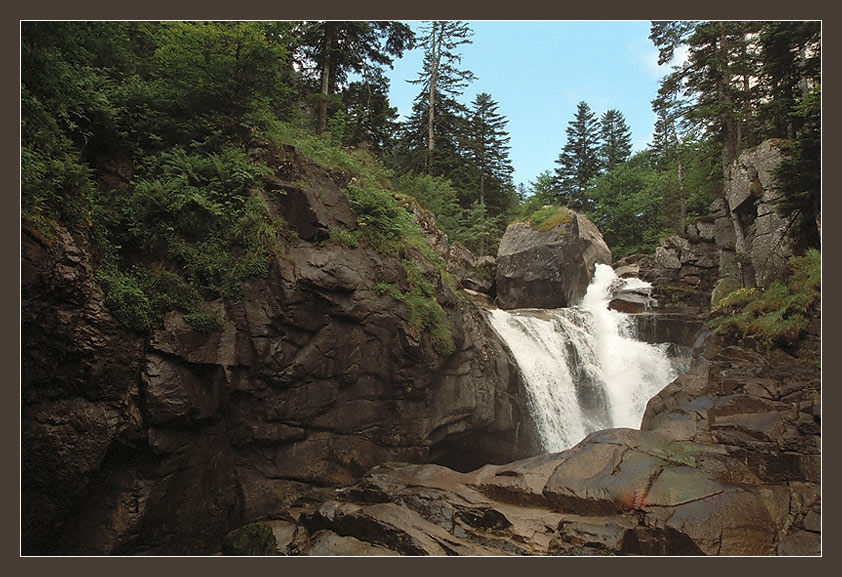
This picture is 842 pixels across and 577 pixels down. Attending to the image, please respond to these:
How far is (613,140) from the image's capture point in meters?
37.7

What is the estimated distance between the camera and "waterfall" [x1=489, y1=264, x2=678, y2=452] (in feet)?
39.6

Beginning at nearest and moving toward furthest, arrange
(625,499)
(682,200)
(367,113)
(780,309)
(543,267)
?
1. (625,499)
2. (780,309)
3. (367,113)
4. (543,267)
5. (682,200)

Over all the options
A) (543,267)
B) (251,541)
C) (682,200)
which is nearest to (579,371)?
(543,267)

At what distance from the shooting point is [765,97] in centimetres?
1558

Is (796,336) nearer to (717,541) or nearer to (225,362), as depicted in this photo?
(717,541)

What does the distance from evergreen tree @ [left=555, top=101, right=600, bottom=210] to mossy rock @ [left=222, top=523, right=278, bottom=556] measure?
30.6m

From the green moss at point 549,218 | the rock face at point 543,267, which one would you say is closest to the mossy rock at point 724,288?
the rock face at point 543,267

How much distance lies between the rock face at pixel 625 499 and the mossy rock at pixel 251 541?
7.3 inches

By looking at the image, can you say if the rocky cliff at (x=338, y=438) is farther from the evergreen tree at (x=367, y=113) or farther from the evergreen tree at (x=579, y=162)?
the evergreen tree at (x=579, y=162)

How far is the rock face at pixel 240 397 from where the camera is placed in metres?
5.77

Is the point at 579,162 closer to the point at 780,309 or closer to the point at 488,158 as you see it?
the point at 488,158

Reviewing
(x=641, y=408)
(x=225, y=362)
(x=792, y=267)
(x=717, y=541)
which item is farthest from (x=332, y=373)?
(x=792, y=267)

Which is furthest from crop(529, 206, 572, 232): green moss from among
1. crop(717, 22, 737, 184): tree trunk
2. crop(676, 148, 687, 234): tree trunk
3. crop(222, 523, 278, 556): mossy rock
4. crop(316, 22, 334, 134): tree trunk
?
crop(222, 523, 278, 556): mossy rock

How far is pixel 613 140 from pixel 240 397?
1509 inches
